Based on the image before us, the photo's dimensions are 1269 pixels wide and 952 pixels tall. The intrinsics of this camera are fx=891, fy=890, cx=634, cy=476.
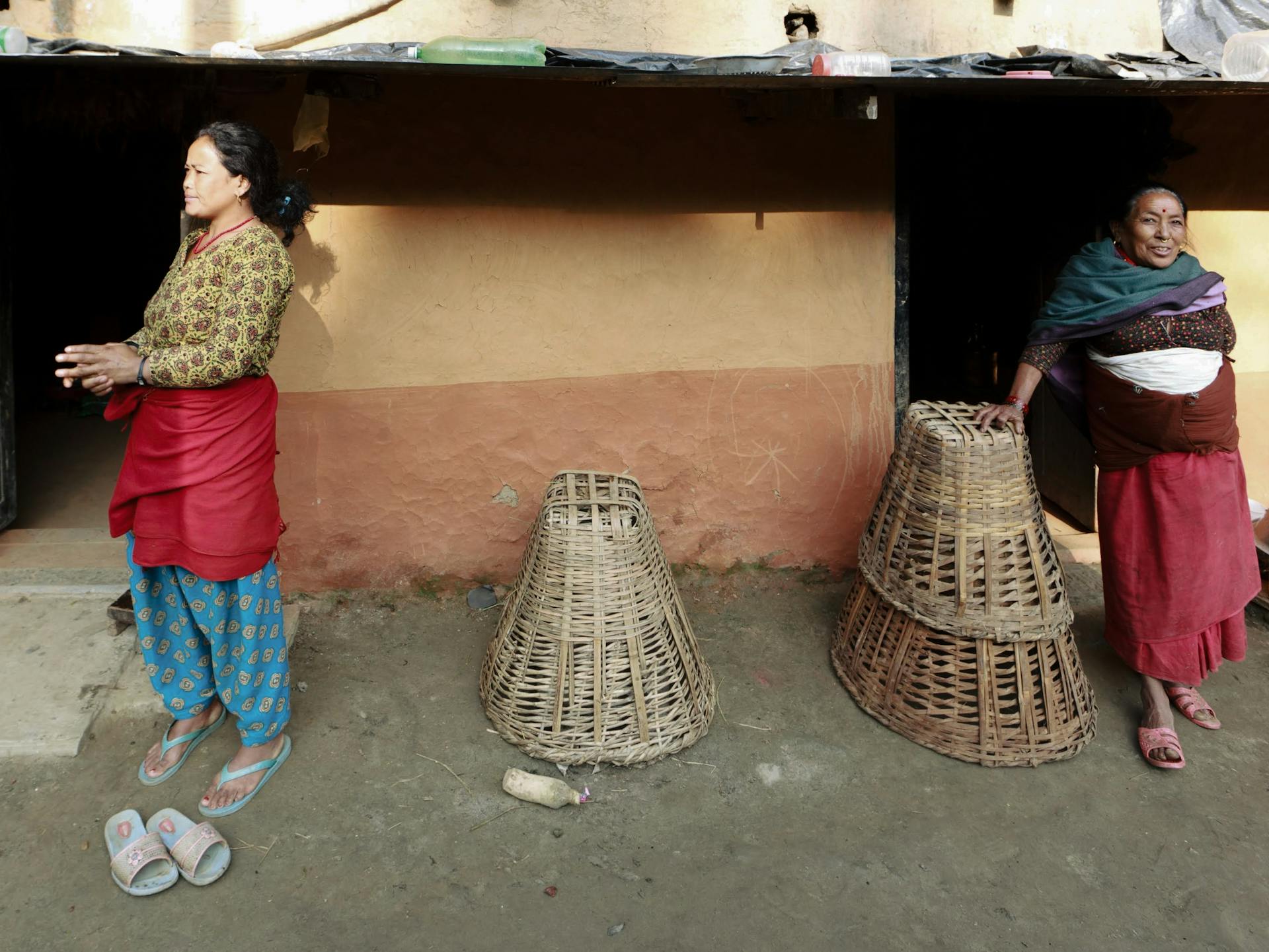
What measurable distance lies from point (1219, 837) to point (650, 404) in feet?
8.08

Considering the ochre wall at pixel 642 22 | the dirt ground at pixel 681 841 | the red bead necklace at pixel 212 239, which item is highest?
the ochre wall at pixel 642 22

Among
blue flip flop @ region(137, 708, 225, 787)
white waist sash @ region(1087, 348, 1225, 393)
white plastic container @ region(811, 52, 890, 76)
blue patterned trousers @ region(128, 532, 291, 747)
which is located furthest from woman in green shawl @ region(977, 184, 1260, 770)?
blue flip flop @ region(137, 708, 225, 787)

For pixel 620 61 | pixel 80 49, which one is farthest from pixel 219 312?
pixel 620 61

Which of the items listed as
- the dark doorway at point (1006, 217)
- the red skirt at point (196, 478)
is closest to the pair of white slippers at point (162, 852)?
the red skirt at point (196, 478)

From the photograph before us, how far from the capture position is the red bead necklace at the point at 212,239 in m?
2.37

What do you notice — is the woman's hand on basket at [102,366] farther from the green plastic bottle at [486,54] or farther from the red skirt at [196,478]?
the green plastic bottle at [486,54]

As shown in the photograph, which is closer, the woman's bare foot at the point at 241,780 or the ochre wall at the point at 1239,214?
the woman's bare foot at the point at 241,780

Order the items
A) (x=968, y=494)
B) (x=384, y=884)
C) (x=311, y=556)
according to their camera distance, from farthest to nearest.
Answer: (x=311, y=556) < (x=968, y=494) < (x=384, y=884)

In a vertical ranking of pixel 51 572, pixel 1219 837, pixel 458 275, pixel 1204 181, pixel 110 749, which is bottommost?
pixel 1219 837

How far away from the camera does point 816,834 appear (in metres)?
2.62

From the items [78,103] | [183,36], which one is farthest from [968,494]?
[78,103]

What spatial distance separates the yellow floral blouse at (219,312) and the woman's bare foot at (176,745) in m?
1.16

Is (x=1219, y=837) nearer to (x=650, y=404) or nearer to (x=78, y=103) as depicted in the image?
(x=650, y=404)

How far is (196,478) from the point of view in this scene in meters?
2.36
